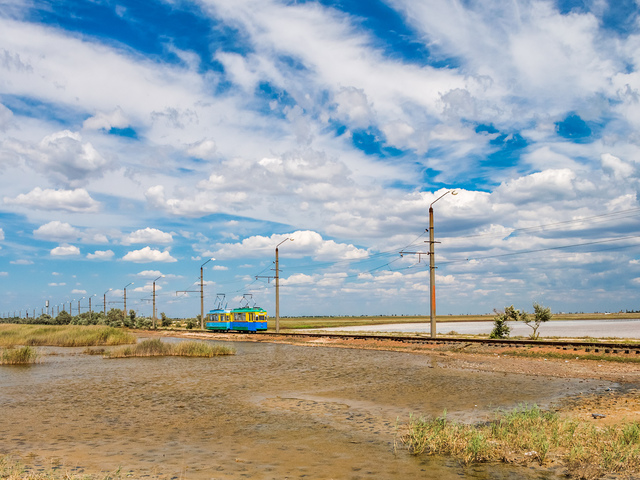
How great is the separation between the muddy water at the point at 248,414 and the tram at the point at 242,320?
43.2 meters

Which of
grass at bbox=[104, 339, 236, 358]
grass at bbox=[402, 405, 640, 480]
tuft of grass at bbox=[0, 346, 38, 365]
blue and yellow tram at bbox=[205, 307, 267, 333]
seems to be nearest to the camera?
grass at bbox=[402, 405, 640, 480]

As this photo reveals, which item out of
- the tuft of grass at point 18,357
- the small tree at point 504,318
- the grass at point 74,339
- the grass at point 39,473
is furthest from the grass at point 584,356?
the grass at point 74,339

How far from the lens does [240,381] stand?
72.7ft

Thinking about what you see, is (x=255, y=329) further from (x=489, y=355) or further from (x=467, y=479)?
(x=467, y=479)

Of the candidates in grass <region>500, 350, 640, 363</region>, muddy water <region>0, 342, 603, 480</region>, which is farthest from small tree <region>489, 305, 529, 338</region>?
muddy water <region>0, 342, 603, 480</region>

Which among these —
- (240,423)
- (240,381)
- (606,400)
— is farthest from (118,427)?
(606,400)

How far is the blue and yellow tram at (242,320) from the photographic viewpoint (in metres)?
71.5

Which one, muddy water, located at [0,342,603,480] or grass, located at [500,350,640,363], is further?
grass, located at [500,350,640,363]

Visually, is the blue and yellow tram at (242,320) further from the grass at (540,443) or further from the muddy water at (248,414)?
the grass at (540,443)

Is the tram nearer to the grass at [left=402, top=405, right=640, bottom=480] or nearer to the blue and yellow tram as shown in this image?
the blue and yellow tram

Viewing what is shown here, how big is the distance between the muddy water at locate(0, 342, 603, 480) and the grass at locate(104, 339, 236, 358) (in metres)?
7.94

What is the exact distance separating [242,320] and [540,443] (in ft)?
212

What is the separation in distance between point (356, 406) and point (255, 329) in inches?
2238

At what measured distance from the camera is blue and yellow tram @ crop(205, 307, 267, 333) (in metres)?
71.5
